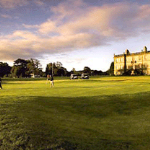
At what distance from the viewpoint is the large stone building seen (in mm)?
96594

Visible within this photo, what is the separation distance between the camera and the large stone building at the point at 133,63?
9659cm

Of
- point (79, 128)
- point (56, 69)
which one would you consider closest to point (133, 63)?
point (56, 69)

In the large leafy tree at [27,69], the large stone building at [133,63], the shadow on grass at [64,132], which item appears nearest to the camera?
the shadow on grass at [64,132]

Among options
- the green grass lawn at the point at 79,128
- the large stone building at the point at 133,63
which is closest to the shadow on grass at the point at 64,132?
the green grass lawn at the point at 79,128

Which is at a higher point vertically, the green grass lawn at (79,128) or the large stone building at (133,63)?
the large stone building at (133,63)

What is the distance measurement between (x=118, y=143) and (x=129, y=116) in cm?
541

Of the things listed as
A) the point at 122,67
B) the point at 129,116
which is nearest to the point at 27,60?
the point at 122,67

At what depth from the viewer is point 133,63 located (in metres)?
104

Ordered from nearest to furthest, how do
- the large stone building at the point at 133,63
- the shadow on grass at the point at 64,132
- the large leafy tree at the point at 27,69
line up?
1. the shadow on grass at the point at 64,132
2. the large stone building at the point at 133,63
3. the large leafy tree at the point at 27,69

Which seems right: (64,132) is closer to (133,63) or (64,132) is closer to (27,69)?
(133,63)

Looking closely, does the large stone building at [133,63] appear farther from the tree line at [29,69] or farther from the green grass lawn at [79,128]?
the green grass lawn at [79,128]

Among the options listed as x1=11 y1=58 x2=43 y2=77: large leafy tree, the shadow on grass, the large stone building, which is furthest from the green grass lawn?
x1=11 y1=58 x2=43 y2=77: large leafy tree

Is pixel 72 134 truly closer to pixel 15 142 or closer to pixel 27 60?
pixel 15 142

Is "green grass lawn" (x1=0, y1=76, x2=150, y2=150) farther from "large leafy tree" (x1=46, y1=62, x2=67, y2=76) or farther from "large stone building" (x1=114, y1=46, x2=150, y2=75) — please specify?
"large leafy tree" (x1=46, y1=62, x2=67, y2=76)
